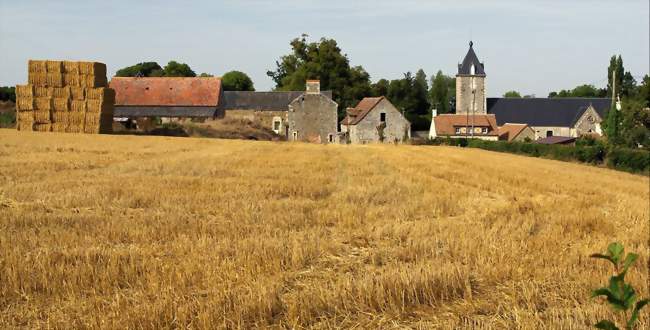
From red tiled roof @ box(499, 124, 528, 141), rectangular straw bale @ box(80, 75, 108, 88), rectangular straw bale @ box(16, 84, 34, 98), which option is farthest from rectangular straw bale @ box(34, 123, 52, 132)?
red tiled roof @ box(499, 124, 528, 141)

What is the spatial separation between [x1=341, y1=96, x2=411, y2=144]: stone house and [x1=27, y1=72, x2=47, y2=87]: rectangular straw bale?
43.3 metres

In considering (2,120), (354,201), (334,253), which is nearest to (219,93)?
(2,120)

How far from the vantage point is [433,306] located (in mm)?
5930

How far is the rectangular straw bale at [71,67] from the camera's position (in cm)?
4681

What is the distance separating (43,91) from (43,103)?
85 cm

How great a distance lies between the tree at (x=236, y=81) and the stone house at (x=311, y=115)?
139ft

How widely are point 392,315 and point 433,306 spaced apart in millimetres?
475

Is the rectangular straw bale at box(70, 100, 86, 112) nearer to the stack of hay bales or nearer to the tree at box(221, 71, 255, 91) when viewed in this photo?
the stack of hay bales

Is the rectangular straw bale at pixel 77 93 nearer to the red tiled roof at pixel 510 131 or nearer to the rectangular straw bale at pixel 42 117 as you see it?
the rectangular straw bale at pixel 42 117

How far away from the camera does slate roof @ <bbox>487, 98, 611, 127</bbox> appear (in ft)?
359

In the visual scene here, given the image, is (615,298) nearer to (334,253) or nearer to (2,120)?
(334,253)

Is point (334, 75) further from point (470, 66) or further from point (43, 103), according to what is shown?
point (43, 103)

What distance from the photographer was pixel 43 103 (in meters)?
46.8

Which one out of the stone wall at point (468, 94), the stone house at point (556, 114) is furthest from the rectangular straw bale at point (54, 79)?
the stone wall at point (468, 94)
